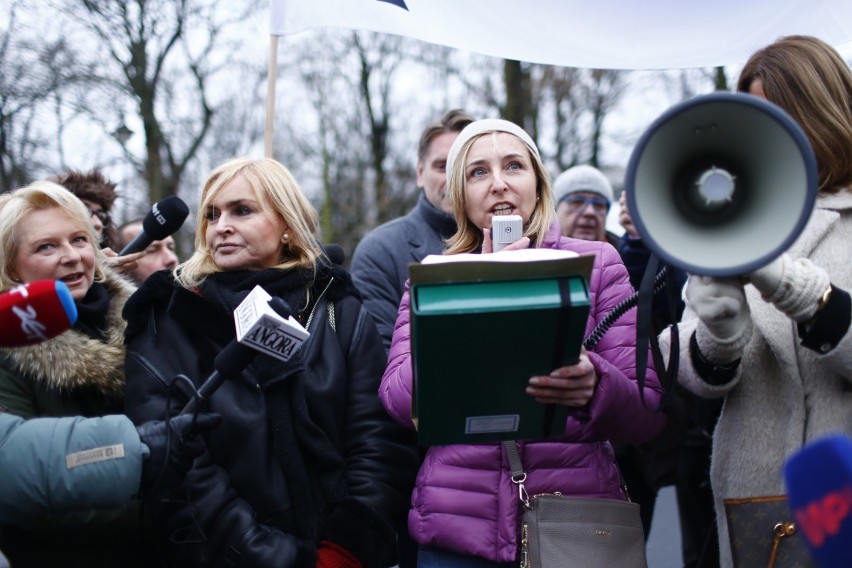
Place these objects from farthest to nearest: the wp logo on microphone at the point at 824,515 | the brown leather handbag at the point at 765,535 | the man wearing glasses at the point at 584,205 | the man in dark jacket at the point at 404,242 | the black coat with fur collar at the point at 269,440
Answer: the man wearing glasses at the point at 584,205 → the man in dark jacket at the point at 404,242 → the black coat with fur collar at the point at 269,440 → the brown leather handbag at the point at 765,535 → the wp logo on microphone at the point at 824,515

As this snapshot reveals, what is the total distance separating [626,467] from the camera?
156 inches

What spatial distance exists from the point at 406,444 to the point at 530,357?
87 cm

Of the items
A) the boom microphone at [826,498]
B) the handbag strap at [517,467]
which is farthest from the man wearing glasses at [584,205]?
the boom microphone at [826,498]

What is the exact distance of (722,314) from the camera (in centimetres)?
190

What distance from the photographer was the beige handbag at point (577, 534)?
86.6 inches

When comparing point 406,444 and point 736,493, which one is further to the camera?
point 406,444

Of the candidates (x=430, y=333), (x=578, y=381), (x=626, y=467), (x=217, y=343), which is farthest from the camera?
(x=626, y=467)

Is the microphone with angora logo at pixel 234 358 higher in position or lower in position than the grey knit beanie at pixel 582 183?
lower

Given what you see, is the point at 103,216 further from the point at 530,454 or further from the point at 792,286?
the point at 792,286

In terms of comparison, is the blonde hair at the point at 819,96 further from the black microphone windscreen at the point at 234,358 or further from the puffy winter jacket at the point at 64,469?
the puffy winter jacket at the point at 64,469

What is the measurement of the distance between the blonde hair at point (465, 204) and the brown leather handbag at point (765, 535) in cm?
95

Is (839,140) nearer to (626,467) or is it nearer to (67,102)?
(626,467)

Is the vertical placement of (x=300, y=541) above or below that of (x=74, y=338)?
below

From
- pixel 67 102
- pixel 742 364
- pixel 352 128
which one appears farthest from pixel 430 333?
pixel 352 128
